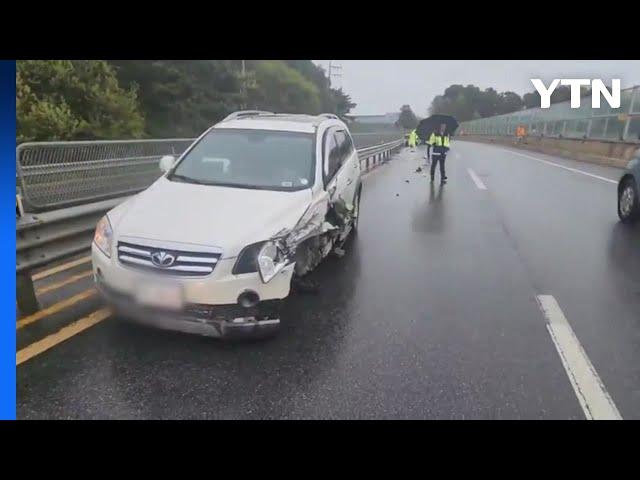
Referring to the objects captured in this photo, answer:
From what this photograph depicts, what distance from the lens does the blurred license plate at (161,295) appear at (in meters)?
3.67

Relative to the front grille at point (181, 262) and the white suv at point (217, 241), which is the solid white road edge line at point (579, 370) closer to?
the white suv at point (217, 241)

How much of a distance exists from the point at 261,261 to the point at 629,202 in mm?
7321

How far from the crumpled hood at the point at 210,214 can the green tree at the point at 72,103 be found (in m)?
17.1

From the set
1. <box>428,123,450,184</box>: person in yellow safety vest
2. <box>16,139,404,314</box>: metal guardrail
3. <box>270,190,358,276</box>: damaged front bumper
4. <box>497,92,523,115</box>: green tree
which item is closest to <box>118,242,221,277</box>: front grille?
<box>270,190,358,276</box>: damaged front bumper

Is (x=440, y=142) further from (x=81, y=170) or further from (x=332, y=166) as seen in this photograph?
(x=81, y=170)

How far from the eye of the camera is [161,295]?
12.1 feet

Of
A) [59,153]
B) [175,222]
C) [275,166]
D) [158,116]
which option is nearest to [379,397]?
[175,222]

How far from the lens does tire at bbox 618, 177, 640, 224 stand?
8.19 metres

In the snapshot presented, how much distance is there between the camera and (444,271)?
6086 millimetres

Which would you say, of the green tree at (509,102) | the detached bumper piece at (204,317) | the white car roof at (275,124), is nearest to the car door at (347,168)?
the white car roof at (275,124)

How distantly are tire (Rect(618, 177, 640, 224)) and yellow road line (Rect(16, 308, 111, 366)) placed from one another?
8023mm

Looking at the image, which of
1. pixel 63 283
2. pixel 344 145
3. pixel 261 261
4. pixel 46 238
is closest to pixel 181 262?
pixel 261 261
